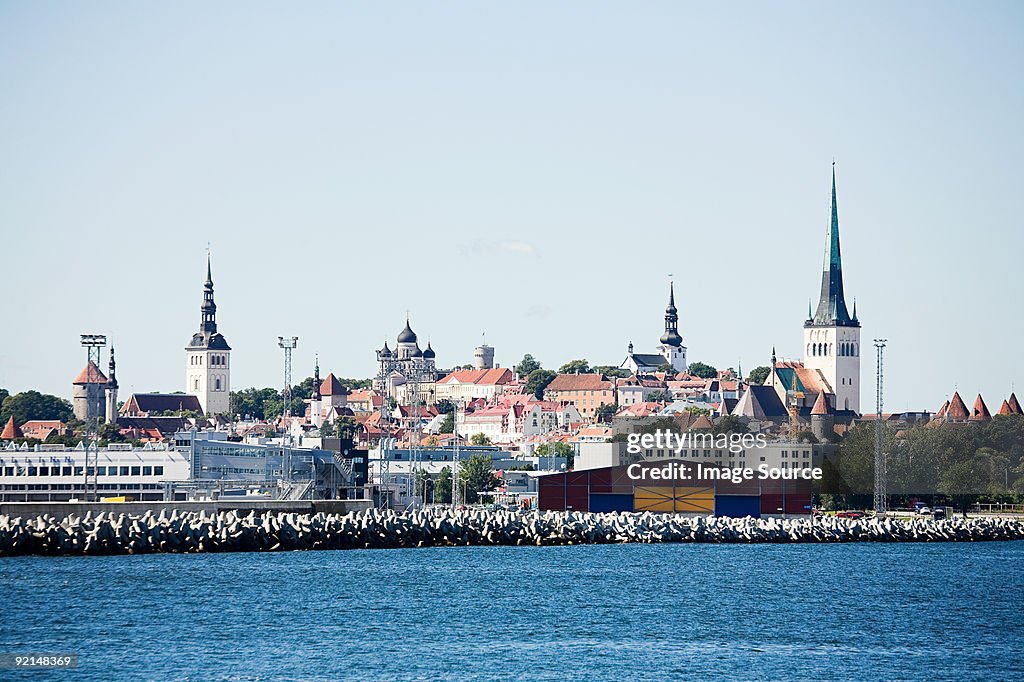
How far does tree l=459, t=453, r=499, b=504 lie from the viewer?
382 feet

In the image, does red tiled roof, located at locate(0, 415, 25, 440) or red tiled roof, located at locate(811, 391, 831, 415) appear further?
red tiled roof, located at locate(811, 391, 831, 415)

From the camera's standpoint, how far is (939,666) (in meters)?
38.4

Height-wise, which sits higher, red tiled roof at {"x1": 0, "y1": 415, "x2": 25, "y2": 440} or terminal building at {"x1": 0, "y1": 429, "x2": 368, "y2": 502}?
red tiled roof at {"x1": 0, "y1": 415, "x2": 25, "y2": 440}

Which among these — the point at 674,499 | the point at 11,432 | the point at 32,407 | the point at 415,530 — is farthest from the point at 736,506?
the point at 32,407

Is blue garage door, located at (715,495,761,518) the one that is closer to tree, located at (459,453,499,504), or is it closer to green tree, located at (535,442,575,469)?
tree, located at (459,453,499,504)

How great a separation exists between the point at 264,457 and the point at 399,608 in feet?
118

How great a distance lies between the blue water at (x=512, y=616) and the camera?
37.8 m

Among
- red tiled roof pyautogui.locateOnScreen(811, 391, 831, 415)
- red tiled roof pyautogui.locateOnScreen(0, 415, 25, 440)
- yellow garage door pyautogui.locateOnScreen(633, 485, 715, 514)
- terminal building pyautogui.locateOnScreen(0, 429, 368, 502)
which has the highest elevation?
red tiled roof pyautogui.locateOnScreen(811, 391, 831, 415)

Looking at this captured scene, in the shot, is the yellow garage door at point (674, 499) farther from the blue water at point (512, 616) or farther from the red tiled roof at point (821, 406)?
the red tiled roof at point (821, 406)

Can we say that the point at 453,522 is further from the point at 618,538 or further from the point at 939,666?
the point at 939,666

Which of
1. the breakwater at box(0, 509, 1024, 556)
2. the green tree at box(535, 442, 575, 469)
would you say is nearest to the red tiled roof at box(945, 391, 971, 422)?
the green tree at box(535, 442, 575, 469)

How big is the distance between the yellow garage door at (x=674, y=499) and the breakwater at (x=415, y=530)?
2.71 meters

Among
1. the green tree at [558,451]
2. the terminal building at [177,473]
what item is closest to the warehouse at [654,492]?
the terminal building at [177,473]

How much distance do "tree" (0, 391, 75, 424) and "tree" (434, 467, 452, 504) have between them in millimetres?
84792
